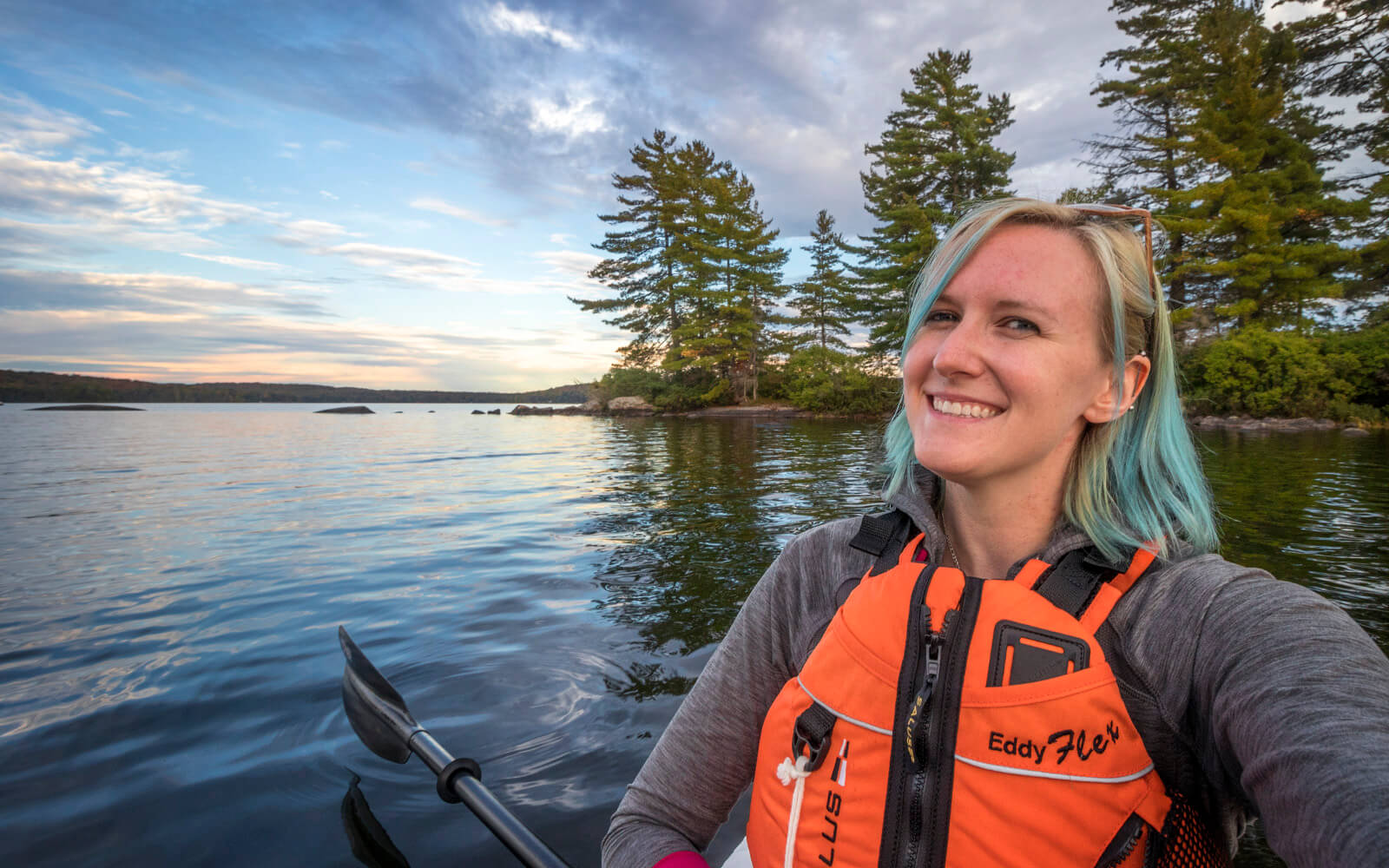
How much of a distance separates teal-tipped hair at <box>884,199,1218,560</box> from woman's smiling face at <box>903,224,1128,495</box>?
33 mm

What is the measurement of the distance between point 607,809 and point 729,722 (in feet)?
5.00

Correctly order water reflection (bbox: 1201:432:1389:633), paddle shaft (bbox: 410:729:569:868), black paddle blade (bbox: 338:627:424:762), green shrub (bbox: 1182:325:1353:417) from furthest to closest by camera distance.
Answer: green shrub (bbox: 1182:325:1353:417) → water reflection (bbox: 1201:432:1389:633) → black paddle blade (bbox: 338:627:424:762) → paddle shaft (bbox: 410:729:569:868)

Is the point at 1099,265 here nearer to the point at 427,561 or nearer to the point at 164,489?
the point at 427,561

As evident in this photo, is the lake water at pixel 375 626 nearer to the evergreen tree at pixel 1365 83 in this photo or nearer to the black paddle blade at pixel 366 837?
the black paddle blade at pixel 366 837

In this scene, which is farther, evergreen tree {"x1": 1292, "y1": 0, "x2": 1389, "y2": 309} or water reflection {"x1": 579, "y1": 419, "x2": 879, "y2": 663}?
evergreen tree {"x1": 1292, "y1": 0, "x2": 1389, "y2": 309}

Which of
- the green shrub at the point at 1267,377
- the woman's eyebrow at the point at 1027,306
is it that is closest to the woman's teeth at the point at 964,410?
the woman's eyebrow at the point at 1027,306

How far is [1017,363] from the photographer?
4.48ft

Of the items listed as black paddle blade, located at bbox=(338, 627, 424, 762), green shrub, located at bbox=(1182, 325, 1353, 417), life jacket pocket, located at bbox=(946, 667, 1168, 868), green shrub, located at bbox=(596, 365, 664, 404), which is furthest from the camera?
green shrub, located at bbox=(596, 365, 664, 404)

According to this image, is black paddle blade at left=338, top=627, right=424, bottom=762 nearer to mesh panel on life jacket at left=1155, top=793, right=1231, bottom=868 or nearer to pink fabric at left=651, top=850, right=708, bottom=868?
pink fabric at left=651, top=850, right=708, bottom=868

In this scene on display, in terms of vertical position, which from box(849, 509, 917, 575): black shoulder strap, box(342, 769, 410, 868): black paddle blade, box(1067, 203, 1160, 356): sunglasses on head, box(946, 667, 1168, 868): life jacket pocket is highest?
box(1067, 203, 1160, 356): sunglasses on head

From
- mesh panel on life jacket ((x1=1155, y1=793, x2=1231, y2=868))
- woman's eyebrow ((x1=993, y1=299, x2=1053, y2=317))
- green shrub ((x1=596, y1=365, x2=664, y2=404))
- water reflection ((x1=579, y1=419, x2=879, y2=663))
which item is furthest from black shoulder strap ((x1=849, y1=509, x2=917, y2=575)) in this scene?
green shrub ((x1=596, y1=365, x2=664, y2=404))

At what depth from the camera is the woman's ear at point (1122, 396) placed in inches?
57.9

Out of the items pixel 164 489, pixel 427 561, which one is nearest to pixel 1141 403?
pixel 427 561

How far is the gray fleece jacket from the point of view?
2.95ft
